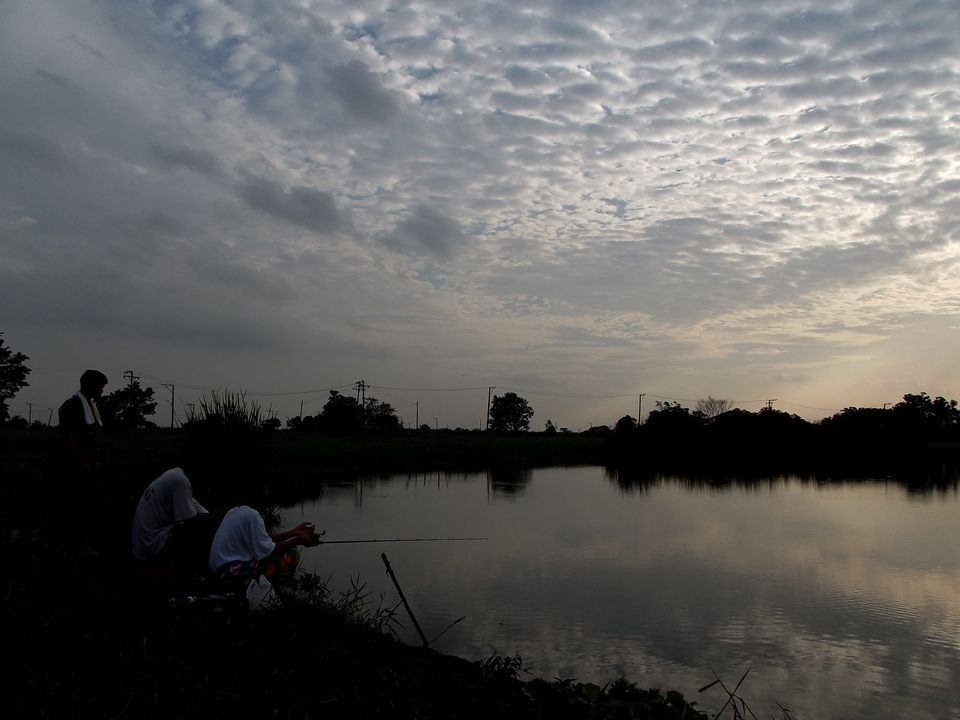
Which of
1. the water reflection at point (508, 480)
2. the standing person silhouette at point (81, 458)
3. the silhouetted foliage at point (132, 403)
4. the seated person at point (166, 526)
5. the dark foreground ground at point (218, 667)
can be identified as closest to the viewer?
the dark foreground ground at point (218, 667)

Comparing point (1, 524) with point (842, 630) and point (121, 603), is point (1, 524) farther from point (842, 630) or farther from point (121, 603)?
point (842, 630)

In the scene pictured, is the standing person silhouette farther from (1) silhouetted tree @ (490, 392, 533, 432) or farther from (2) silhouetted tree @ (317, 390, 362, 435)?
(1) silhouetted tree @ (490, 392, 533, 432)

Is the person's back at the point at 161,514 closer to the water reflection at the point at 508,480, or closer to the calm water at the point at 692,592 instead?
the calm water at the point at 692,592

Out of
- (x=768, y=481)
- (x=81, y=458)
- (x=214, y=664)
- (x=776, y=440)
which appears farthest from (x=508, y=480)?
(x=776, y=440)

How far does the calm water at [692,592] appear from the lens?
Result: 19.8ft

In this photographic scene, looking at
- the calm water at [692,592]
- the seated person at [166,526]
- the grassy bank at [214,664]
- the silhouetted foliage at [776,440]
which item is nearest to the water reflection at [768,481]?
the calm water at [692,592]

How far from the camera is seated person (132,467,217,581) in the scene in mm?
4969

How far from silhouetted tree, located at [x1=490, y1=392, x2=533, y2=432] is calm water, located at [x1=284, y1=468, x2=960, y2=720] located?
63.8m

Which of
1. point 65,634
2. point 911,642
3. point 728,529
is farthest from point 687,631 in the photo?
point 728,529

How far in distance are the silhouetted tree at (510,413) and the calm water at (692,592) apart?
63768mm

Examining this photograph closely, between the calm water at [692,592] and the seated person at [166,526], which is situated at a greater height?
the seated person at [166,526]

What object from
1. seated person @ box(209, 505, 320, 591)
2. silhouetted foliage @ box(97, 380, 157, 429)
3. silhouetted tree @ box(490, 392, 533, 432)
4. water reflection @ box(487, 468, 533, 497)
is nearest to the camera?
seated person @ box(209, 505, 320, 591)

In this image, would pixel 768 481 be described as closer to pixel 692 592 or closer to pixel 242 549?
pixel 692 592

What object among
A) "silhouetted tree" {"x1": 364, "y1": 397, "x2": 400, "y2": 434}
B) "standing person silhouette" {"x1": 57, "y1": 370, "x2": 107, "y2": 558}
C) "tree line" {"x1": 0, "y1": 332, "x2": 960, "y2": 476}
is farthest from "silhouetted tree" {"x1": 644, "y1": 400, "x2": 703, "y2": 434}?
"standing person silhouette" {"x1": 57, "y1": 370, "x2": 107, "y2": 558}
